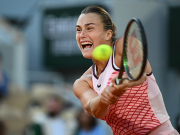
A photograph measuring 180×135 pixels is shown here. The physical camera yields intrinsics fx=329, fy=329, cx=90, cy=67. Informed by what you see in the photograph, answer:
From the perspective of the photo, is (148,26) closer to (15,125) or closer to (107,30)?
(15,125)

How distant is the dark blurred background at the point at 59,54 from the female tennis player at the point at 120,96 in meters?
3.72

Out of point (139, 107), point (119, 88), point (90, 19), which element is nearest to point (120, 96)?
point (139, 107)

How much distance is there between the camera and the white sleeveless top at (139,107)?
276 cm

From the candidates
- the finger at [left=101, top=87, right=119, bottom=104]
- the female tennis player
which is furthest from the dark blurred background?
the finger at [left=101, top=87, right=119, bottom=104]

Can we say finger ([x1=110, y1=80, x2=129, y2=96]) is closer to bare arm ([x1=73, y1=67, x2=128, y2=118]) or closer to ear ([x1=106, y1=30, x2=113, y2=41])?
bare arm ([x1=73, y1=67, x2=128, y2=118])

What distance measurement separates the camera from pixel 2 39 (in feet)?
31.4

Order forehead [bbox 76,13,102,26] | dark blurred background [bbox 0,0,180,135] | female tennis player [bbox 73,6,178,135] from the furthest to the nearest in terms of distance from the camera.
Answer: dark blurred background [bbox 0,0,180,135]
forehead [bbox 76,13,102,26]
female tennis player [bbox 73,6,178,135]

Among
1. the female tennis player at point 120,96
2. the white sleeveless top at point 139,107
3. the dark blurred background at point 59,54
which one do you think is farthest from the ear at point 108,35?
the dark blurred background at point 59,54

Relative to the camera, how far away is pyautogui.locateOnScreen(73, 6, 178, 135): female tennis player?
2751mm

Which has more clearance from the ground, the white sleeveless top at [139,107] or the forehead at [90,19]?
the forehead at [90,19]

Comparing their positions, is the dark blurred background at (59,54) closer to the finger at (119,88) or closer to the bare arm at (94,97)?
the bare arm at (94,97)

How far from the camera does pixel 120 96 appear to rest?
2760mm

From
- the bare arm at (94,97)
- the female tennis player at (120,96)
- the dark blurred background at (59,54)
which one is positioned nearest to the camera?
the bare arm at (94,97)

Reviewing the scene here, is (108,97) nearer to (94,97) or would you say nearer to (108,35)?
(94,97)
